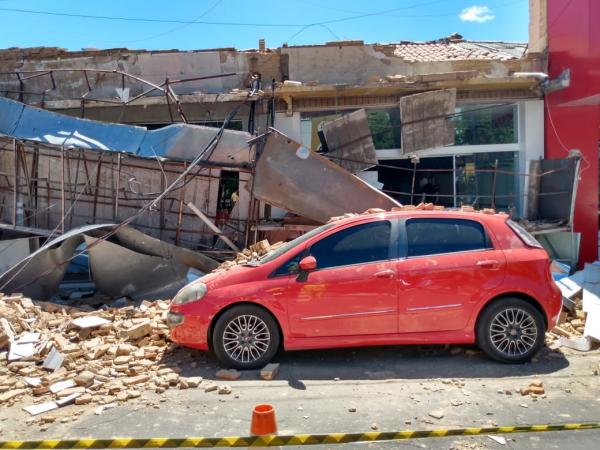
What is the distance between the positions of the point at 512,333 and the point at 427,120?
21.0 feet

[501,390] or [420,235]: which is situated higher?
[420,235]

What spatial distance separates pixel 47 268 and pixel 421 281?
5.99m

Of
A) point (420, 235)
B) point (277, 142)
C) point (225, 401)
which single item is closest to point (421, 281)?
point (420, 235)

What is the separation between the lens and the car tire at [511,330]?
5.79 meters

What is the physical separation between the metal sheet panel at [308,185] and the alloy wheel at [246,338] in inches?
169

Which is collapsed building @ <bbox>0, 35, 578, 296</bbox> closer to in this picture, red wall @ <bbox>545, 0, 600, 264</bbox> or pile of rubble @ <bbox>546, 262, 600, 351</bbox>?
red wall @ <bbox>545, 0, 600, 264</bbox>

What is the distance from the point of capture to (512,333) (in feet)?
19.1

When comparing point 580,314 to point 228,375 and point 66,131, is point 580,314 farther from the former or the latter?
point 66,131

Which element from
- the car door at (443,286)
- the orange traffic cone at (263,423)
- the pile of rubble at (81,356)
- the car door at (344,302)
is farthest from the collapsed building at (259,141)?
the orange traffic cone at (263,423)

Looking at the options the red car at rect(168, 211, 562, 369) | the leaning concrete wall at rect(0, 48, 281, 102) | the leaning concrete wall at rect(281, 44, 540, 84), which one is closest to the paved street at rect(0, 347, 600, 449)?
the red car at rect(168, 211, 562, 369)

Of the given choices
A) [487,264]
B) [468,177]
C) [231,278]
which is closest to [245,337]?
[231,278]

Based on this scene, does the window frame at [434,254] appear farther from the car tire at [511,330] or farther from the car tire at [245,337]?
the car tire at [245,337]

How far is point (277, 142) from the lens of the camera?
9.70 m

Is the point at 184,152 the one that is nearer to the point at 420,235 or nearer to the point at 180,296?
the point at 180,296
